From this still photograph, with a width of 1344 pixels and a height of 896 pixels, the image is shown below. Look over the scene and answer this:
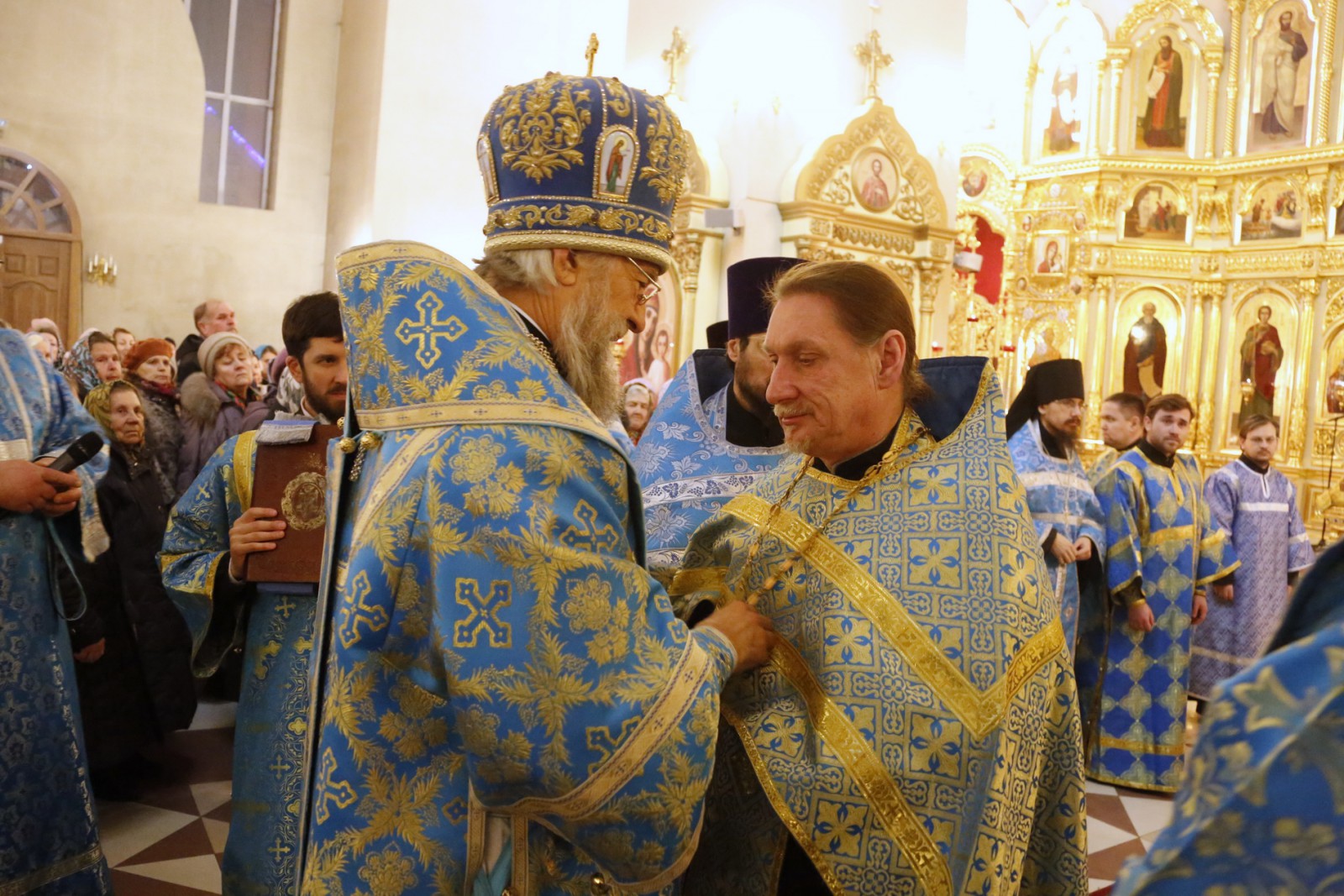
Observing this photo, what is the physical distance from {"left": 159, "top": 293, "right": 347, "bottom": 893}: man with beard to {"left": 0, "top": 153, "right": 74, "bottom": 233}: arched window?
1096 cm

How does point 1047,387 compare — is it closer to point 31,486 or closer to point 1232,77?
point 31,486

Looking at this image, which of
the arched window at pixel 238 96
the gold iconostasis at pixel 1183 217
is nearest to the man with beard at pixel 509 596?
the arched window at pixel 238 96

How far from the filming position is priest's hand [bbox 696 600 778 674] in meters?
1.75

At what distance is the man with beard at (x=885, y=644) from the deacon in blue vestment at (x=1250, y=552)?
5.85 m

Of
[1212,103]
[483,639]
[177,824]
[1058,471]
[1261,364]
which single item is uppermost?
[1212,103]

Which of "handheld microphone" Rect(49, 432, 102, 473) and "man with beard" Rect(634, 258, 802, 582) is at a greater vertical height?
"man with beard" Rect(634, 258, 802, 582)

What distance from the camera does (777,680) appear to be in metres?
1.87

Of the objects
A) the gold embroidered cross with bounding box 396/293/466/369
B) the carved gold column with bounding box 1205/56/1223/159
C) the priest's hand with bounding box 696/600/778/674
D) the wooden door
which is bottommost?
the priest's hand with bounding box 696/600/778/674

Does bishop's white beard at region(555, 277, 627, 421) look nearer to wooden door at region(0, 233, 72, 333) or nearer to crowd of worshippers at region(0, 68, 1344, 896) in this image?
crowd of worshippers at region(0, 68, 1344, 896)

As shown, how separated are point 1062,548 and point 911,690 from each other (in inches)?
166

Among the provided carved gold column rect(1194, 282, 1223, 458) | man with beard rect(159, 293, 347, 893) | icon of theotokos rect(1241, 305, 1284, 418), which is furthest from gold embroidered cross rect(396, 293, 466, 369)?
icon of theotokos rect(1241, 305, 1284, 418)

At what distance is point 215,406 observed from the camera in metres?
5.86

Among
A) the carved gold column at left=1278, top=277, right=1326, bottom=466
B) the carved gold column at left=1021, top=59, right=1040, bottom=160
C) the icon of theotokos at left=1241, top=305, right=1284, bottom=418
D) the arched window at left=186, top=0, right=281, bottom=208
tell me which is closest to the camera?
the arched window at left=186, top=0, right=281, bottom=208

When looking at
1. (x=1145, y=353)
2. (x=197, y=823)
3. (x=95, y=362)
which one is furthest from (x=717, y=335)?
(x=1145, y=353)
